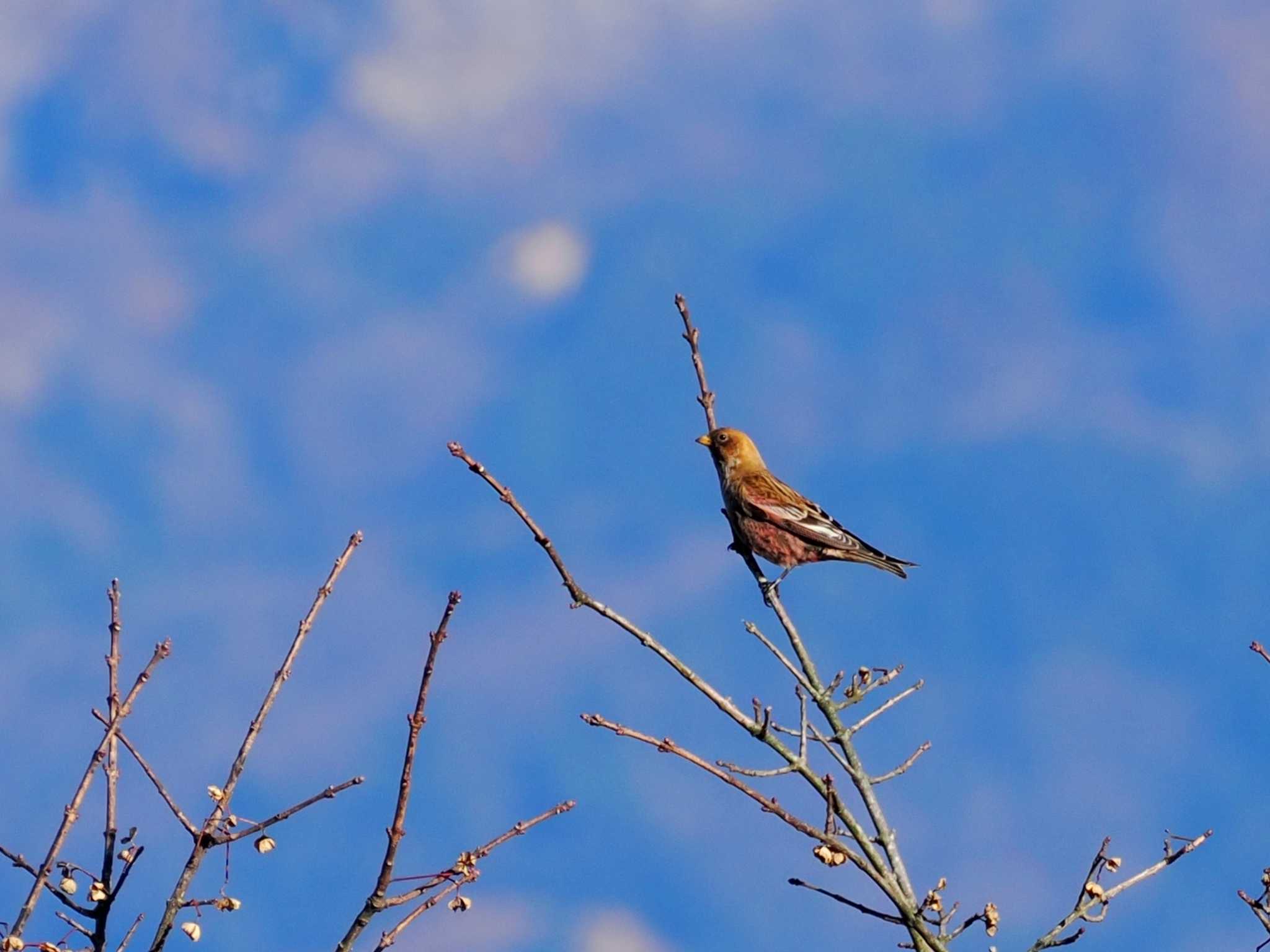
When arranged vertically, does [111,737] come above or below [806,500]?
below

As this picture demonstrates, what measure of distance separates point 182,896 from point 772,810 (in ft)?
7.57

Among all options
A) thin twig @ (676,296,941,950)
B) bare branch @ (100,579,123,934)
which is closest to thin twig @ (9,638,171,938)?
bare branch @ (100,579,123,934)

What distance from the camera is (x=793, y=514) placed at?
12.3 metres

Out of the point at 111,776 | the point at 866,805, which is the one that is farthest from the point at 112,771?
the point at 866,805

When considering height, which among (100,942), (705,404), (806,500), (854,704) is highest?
(806,500)

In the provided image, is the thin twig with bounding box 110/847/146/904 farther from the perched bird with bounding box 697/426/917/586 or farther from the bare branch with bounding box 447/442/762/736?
the perched bird with bounding box 697/426/917/586

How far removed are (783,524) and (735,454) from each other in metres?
1.16

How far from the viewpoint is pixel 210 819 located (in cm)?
493

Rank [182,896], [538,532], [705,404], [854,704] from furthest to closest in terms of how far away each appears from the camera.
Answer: [705,404] < [854,704] < [538,532] < [182,896]

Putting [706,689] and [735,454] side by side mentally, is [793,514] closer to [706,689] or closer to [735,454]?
[735,454]

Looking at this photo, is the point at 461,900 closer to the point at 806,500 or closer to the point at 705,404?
the point at 705,404

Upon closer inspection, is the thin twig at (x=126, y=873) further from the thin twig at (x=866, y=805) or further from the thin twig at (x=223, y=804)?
the thin twig at (x=866, y=805)

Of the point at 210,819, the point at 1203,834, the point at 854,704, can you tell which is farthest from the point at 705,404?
the point at 210,819

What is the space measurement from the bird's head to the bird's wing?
0.24 meters
